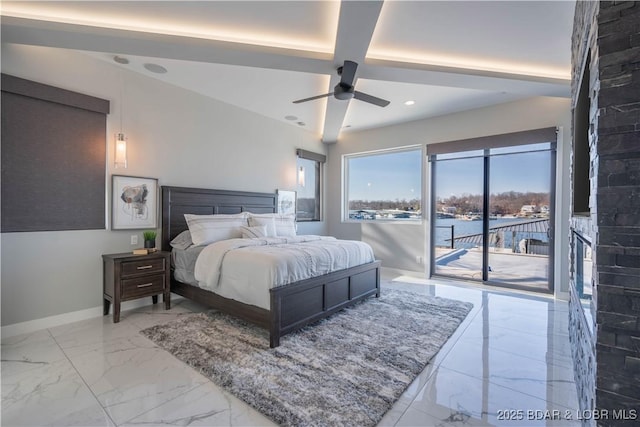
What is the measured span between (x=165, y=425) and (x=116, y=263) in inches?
81.3

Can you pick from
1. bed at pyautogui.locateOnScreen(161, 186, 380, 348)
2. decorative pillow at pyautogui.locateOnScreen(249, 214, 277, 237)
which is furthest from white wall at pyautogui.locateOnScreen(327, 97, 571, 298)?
decorative pillow at pyautogui.locateOnScreen(249, 214, 277, 237)

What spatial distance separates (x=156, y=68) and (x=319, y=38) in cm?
209

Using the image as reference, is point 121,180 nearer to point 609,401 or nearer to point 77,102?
point 77,102

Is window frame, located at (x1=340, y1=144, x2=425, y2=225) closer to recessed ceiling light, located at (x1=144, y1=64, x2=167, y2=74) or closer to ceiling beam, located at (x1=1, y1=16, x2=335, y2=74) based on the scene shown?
ceiling beam, located at (x1=1, y1=16, x2=335, y2=74)

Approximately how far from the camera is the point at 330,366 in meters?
2.30

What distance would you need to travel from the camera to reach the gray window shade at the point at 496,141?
14.1ft

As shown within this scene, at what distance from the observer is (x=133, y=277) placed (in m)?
3.28

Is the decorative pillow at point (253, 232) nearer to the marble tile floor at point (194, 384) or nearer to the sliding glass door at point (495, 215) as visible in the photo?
the marble tile floor at point (194, 384)

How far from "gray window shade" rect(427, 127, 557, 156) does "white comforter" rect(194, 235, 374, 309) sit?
2820 millimetres

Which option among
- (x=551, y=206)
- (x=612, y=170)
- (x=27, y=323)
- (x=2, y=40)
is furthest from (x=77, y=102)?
(x=551, y=206)

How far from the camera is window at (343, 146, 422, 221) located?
572 cm

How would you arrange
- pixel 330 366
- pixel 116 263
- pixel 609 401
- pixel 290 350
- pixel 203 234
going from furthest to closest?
pixel 203 234
pixel 116 263
pixel 290 350
pixel 330 366
pixel 609 401

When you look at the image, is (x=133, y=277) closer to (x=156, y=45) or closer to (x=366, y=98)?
(x=156, y=45)

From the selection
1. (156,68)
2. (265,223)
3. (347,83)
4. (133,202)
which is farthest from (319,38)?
(133,202)
